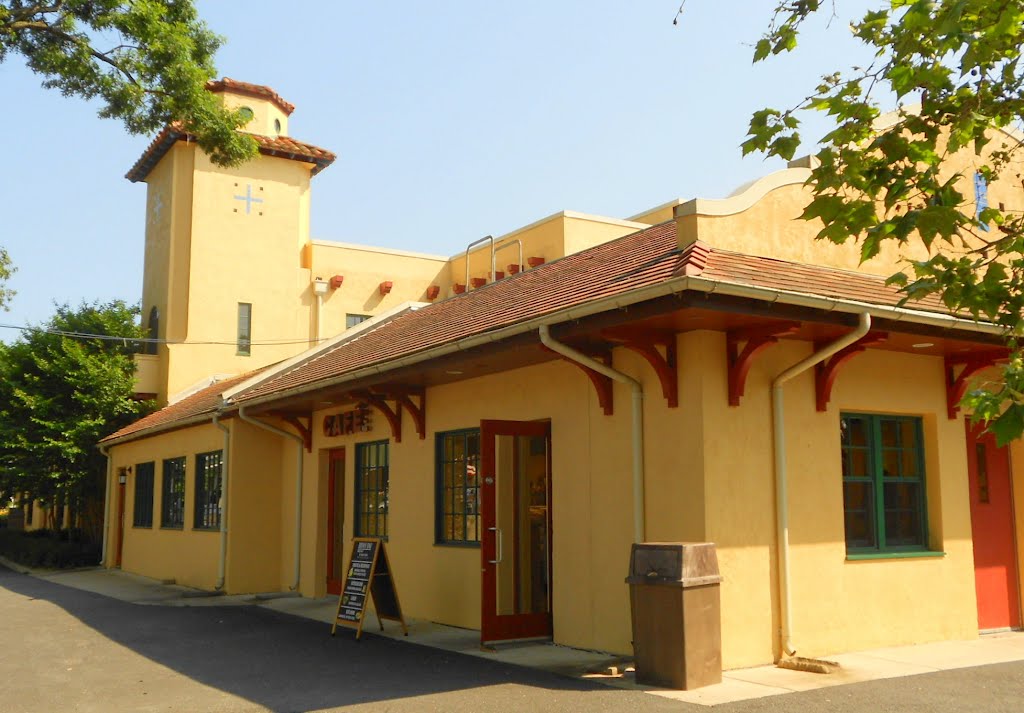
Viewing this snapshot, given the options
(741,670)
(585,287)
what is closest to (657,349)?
(585,287)

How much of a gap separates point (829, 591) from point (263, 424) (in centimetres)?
962

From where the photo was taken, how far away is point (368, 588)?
1098cm

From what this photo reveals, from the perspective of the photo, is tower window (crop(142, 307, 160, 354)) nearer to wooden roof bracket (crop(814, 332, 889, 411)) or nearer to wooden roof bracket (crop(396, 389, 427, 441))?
wooden roof bracket (crop(396, 389, 427, 441))

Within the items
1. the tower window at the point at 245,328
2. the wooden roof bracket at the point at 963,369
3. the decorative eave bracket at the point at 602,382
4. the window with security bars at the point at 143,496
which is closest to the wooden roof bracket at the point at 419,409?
the decorative eave bracket at the point at 602,382

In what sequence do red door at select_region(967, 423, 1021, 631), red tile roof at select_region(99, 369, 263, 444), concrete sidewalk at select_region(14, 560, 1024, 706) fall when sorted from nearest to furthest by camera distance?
concrete sidewalk at select_region(14, 560, 1024, 706), red door at select_region(967, 423, 1021, 631), red tile roof at select_region(99, 369, 263, 444)

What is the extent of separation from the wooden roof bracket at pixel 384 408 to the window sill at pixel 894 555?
19.2 feet

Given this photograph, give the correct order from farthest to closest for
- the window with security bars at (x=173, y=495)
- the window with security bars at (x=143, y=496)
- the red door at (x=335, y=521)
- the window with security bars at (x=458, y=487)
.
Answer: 1. the window with security bars at (x=143, y=496)
2. the window with security bars at (x=173, y=495)
3. the red door at (x=335, y=521)
4. the window with security bars at (x=458, y=487)

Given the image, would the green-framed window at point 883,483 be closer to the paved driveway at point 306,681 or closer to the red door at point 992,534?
the red door at point 992,534

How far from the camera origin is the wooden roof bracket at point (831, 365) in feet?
30.1

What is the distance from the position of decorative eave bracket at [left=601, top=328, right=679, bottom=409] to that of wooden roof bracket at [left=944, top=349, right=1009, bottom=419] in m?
3.40

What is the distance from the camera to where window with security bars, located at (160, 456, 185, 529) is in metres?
19.7

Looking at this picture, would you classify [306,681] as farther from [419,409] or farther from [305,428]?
[305,428]

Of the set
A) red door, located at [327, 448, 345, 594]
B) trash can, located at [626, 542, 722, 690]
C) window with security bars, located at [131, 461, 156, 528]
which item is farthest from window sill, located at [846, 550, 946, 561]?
window with security bars, located at [131, 461, 156, 528]

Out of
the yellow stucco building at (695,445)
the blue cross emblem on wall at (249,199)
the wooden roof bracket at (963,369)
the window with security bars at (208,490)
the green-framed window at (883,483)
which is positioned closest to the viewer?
the yellow stucco building at (695,445)
